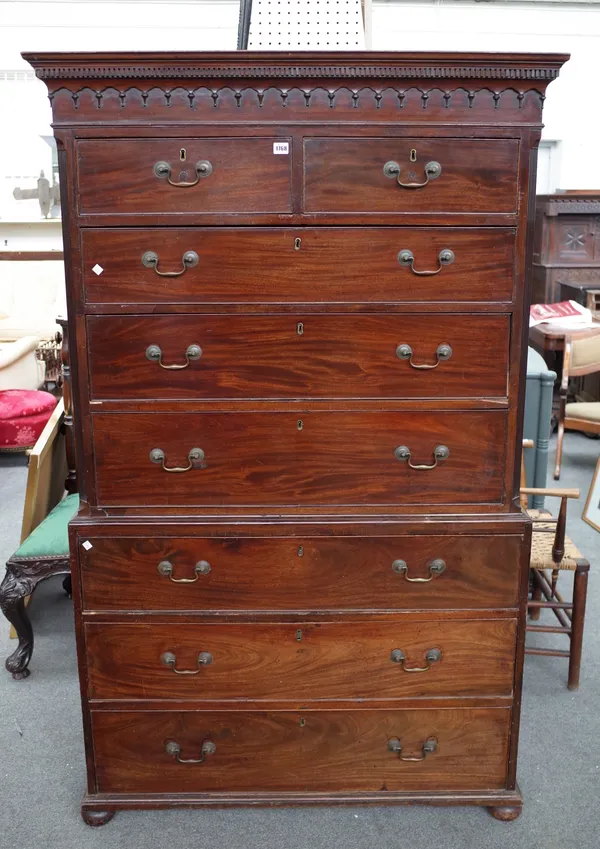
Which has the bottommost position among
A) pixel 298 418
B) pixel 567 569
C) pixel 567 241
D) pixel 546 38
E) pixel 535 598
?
pixel 535 598

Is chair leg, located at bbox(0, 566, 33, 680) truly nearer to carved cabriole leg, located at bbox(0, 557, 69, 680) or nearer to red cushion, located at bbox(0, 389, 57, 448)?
carved cabriole leg, located at bbox(0, 557, 69, 680)

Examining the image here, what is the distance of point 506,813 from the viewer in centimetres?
247

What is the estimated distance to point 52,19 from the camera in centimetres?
767

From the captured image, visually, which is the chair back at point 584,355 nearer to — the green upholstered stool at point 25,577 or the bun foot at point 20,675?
the green upholstered stool at point 25,577

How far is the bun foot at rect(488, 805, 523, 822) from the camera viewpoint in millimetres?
2475

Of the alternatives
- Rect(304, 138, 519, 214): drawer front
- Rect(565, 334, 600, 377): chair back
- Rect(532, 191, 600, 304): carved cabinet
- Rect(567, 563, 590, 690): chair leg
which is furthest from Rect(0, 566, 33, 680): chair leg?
Rect(532, 191, 600, 304): carved cabinet

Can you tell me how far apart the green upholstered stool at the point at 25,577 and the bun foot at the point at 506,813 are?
1767 millimetres

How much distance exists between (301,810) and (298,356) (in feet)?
4.55

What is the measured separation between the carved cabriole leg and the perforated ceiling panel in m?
2.03

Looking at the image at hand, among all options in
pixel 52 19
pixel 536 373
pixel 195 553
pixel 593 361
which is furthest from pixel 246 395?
pixel 52 19

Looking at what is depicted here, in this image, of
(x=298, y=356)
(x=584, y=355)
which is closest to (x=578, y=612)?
(x=298, y=356)

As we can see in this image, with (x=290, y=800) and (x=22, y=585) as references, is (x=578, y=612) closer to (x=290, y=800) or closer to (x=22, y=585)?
(x=290, y=800)

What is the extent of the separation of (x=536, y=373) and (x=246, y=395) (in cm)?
204

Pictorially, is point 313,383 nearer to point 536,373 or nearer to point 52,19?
point 536,373
